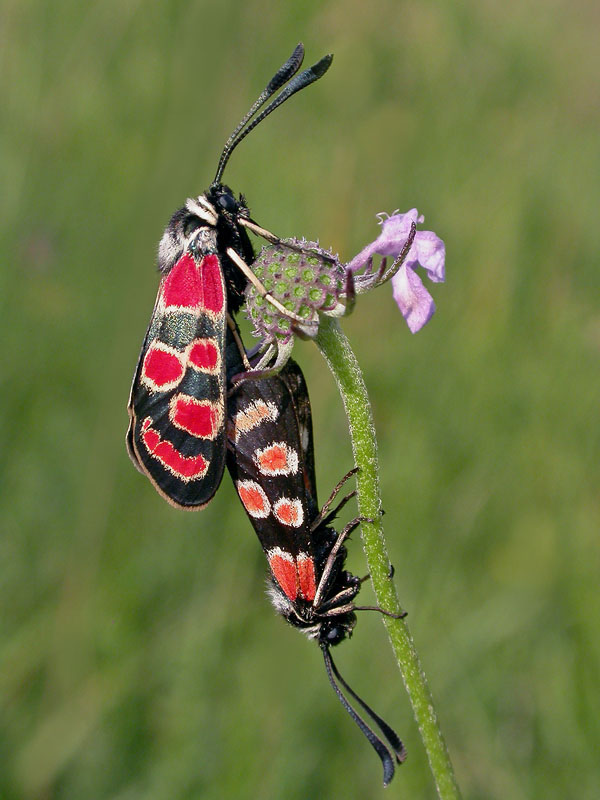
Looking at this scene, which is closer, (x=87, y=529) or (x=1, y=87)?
(x=87, y=529)

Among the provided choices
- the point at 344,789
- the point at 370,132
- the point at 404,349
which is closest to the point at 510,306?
the point at 404,349

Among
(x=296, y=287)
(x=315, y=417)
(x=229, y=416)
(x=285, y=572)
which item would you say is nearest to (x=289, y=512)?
(x=285, y=572)

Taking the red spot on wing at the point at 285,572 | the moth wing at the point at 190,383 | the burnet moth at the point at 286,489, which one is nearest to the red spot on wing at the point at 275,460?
the burnet moth at the point at 286,489

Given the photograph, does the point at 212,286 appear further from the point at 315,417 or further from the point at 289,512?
the point at 315,417

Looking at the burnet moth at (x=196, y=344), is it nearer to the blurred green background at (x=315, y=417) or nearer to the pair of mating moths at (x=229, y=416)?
the pair of mating moths at (x=229, y=416)

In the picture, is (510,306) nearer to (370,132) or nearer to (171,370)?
(370,132)

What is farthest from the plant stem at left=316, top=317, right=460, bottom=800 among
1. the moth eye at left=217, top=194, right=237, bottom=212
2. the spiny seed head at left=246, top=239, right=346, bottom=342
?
the moth eye at left=217, top=194, right=237, bottom=212

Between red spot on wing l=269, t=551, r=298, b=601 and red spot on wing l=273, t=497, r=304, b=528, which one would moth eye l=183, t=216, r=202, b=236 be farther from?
red spot on wing l=269, t=551, r=298, b=601
